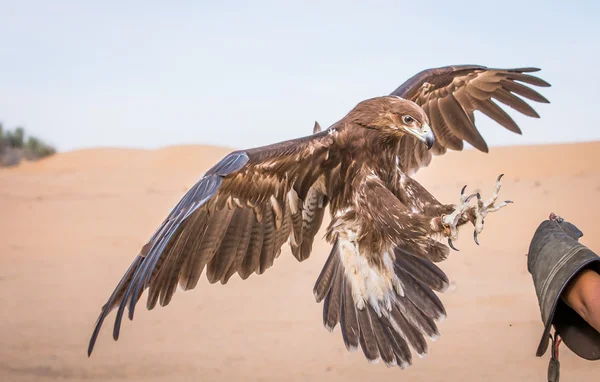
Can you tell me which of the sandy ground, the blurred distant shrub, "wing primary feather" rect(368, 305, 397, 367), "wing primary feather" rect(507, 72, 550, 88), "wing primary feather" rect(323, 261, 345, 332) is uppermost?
"wing primary feather" rect(507, 72, 550, 88)

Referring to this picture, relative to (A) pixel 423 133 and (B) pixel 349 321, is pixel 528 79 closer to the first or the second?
(A) pixel 423 133

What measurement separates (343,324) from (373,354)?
0.91 ft

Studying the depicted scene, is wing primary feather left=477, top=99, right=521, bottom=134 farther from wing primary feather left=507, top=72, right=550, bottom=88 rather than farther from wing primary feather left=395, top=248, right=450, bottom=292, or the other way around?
wing primary feather left=395, top=248, right=450, bottom=292

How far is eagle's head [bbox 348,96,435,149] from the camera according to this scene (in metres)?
4.47

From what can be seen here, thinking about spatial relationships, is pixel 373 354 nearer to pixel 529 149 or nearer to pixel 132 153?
pixel 529 149

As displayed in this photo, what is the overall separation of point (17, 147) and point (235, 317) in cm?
3013

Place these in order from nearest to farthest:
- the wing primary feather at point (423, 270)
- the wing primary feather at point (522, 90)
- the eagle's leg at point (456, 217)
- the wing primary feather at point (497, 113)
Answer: the eagle's leg at point (456, 217)
the wing primary feather at point (423, 270)
the wing primary feather at point (522, 90)
the wing primary feather at point (497, 113)

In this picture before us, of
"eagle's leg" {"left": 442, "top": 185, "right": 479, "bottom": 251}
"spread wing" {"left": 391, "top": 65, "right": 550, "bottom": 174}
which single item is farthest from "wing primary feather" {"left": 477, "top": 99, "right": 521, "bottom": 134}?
"eagle's leg" {"left": 442, "top": 185, "right": 479, "bottom": 251}

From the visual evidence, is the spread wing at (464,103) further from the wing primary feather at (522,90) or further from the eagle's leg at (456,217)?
the eagle's leg at (456,217)

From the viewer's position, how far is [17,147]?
3453cm

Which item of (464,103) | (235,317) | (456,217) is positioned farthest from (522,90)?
(235,317)

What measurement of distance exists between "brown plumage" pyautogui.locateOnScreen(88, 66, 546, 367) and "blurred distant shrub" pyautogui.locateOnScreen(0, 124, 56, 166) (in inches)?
1200

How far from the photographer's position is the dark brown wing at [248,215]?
4.30m

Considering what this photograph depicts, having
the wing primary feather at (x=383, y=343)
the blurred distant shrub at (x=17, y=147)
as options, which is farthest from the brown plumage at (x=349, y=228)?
the blurred distant shrub at (x=17, y=147)
